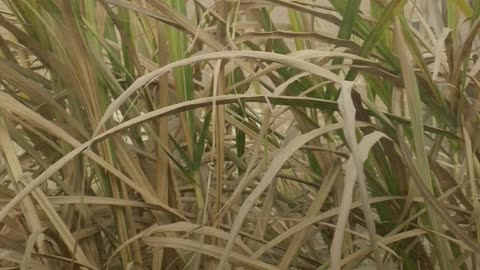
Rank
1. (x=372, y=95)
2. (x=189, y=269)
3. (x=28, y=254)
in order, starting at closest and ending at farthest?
(x=28, y=254) → (x=189, y=269) → (x=372, y=95)

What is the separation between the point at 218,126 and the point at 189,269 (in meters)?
0.11

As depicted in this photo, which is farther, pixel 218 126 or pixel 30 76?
pixel 30 76

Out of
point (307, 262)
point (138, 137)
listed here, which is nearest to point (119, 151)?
point (138, 137)

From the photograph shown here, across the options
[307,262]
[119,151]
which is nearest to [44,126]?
[119,151]

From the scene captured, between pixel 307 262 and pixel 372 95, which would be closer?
pixel 307 262

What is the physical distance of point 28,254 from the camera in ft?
1.62

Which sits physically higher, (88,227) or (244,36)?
(244,36)

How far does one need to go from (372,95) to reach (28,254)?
0.37 metres

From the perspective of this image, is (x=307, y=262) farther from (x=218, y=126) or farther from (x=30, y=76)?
(x=30, y=76)

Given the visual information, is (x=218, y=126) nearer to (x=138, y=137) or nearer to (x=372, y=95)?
→ (x=138, y=137)

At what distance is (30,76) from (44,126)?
0.38 ft

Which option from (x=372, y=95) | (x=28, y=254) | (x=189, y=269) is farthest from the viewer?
(x=372, y=95)

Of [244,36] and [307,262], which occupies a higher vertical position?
[244,36]

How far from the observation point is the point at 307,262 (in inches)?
25.6
